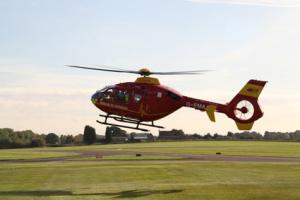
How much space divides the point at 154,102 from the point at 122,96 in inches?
138

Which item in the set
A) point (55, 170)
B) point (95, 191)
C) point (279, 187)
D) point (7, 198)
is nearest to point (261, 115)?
point (279, 187)

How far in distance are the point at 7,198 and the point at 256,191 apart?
2100 cm

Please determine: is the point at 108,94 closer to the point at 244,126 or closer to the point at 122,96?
the point at 122,96

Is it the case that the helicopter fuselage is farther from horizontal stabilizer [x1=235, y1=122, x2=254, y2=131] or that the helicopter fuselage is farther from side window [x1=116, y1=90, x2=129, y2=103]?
horizontal stabilizer [x1=235, y1=122, x2=254, y2=131]

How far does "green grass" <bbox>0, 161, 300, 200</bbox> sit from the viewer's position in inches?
1654

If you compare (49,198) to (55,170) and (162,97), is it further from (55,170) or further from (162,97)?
(55,170)

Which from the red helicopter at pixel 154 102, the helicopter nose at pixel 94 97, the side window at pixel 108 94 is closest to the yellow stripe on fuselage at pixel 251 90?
the red helicopter at pixel 154 102

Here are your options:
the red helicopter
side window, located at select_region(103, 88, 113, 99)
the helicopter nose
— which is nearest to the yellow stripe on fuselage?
the red helicopter

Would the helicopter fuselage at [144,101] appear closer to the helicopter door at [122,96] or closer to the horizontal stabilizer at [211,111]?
the helicopter door at [122,96]

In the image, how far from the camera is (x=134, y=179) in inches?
2124

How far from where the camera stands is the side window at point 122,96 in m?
52.0

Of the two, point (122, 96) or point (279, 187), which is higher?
point (122, 96)

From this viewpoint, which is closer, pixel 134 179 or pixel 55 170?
pixel 134 179

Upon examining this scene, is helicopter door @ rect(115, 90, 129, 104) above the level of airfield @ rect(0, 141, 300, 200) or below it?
above
